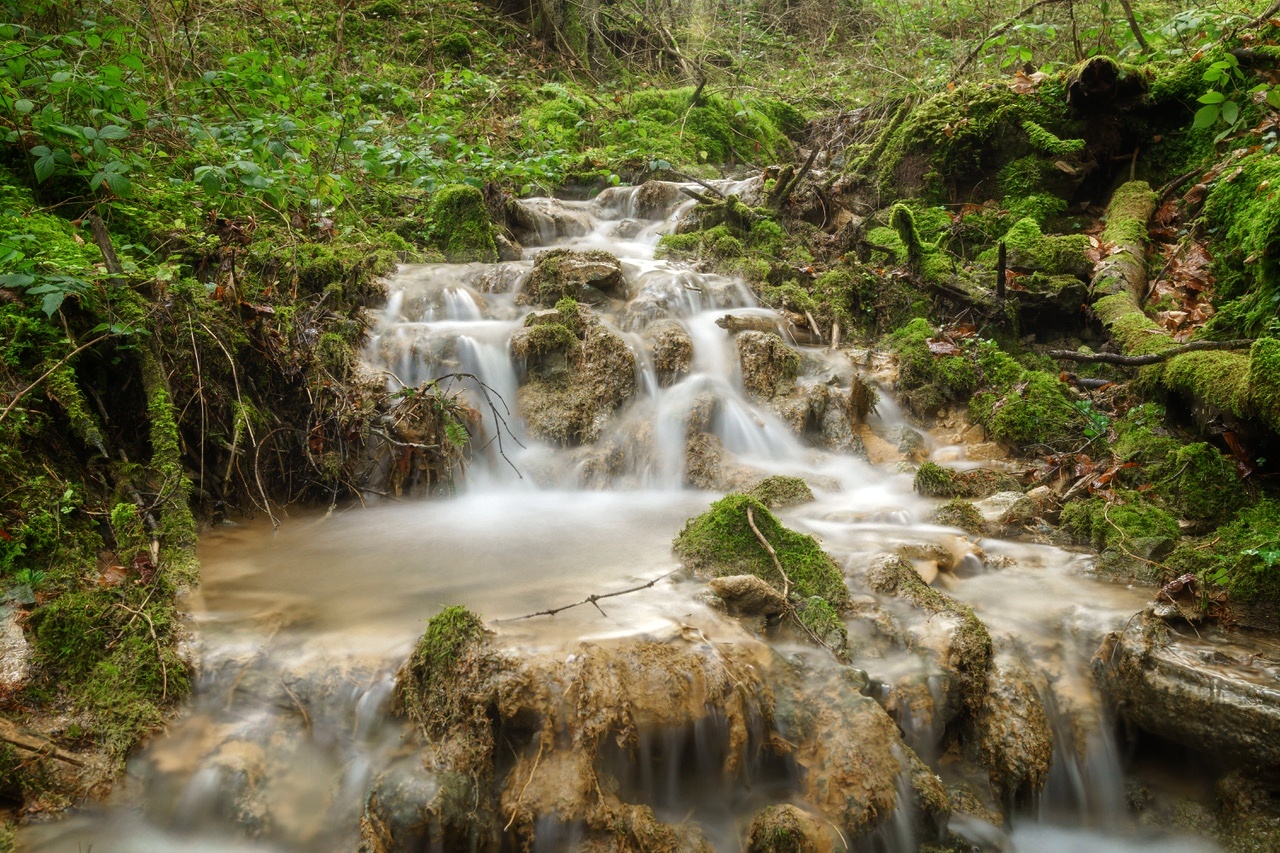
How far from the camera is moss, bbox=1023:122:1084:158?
24.1ft

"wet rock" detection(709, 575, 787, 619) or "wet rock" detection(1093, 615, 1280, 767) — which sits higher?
"wet rock" detection(709, 575, 787, 619)

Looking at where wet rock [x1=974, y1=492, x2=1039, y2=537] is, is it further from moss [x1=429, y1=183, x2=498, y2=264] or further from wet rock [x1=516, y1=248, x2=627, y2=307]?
moss [x1=429, y1=183, x2=498, y2=264]

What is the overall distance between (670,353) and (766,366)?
0.91 metres

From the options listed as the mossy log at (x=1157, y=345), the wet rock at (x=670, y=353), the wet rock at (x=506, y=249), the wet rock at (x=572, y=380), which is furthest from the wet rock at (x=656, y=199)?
the mossy log at (x=1157, y=345)

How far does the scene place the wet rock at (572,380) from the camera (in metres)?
6.13

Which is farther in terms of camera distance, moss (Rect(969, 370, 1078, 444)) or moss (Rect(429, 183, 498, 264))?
moss (Rect(429, 183, 498, 264))

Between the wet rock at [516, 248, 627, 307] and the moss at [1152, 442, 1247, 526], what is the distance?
502 centimetres

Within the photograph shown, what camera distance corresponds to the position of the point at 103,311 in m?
3.84

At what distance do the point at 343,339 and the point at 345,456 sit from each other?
111 centimetres

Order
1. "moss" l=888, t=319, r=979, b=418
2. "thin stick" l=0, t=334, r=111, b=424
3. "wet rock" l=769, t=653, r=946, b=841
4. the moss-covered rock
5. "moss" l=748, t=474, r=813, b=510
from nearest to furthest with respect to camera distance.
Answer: "wet rock" l=769, t=653, r=946, b=841, "thin stick" l=0, t=334, r=111, b=424, the moss-covered rock, "moss" l=748, t=474, r=813, b=510, "moss" l=888, t=319, r=979, b=418

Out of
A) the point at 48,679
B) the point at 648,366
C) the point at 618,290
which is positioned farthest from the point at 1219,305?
the point at 48,679

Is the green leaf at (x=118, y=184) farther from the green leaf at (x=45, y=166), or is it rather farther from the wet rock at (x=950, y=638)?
the wet rock at (x=950, y=638)

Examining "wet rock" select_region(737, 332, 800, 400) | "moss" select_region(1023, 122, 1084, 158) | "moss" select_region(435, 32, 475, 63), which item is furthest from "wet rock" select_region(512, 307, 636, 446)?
"moss" select_region(435, 32, 475, 63)

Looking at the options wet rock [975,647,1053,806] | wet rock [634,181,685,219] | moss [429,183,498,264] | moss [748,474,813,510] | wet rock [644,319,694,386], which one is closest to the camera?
wet rock [975,647,1053,806]
